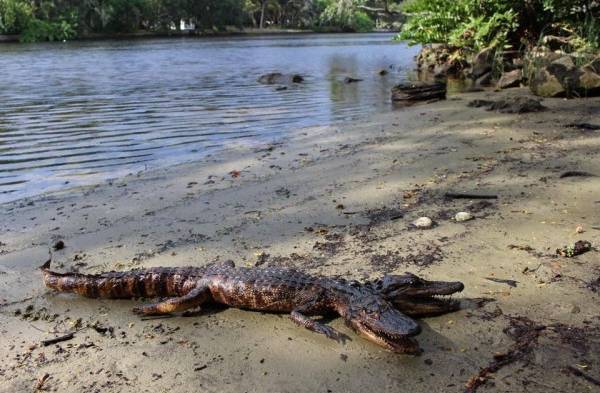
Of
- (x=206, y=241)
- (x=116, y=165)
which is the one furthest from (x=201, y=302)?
(x=116, y=165)

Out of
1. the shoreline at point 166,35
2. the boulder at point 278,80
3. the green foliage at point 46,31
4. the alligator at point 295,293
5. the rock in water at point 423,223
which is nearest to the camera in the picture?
the alligator at point 295,293

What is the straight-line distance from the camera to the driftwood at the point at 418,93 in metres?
13.1

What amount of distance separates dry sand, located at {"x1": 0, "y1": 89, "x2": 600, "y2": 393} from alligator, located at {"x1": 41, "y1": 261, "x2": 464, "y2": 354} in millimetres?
77

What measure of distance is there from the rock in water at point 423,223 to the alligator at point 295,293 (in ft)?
3.79

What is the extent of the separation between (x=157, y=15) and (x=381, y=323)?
7388 centimetres

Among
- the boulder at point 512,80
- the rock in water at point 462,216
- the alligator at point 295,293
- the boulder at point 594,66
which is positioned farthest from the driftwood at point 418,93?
the alligator at point 295,293

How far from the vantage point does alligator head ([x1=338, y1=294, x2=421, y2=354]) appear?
111 inches

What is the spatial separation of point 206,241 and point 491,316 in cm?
237

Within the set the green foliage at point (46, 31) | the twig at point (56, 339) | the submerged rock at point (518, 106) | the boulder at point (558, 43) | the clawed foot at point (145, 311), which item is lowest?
the twig at point (56, 339)

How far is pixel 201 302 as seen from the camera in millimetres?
3492

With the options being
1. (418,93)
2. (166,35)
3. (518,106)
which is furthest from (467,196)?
(166,35)

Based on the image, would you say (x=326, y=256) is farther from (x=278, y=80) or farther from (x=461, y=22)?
(x=278, y=80)

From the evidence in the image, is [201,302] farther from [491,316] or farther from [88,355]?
[491,316]

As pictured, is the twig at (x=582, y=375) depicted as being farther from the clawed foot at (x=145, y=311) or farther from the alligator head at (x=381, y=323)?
the clawed foot at (x=145, y=311)
